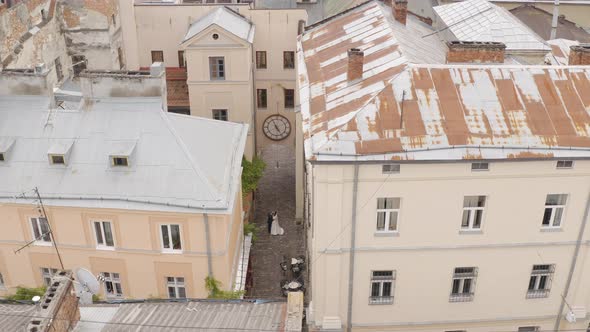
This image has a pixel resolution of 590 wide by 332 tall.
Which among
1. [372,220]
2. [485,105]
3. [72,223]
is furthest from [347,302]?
[72,223]

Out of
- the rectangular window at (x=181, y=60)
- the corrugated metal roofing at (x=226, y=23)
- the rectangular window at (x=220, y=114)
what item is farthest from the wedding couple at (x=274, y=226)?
the rectangular window at (x=181, y=60)

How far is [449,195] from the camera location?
2391cm

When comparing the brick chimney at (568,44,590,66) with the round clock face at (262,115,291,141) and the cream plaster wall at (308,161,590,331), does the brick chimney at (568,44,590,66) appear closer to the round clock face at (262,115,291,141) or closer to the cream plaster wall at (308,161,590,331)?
the cream plaster wall at (308,161,590,331)

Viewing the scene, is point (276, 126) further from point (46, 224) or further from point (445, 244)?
point (445, 244)

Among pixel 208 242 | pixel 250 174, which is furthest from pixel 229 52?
pixel 208 242

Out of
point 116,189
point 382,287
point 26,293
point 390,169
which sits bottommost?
point 26,293

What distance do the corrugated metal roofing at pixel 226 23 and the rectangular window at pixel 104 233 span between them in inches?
592

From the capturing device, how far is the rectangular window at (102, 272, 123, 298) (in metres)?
27.6

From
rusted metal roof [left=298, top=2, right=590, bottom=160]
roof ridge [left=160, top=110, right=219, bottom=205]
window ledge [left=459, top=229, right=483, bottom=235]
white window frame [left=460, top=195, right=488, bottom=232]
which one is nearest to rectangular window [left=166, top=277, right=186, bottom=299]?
roof ridge [left=160, top=110, right=219, bottom=205]

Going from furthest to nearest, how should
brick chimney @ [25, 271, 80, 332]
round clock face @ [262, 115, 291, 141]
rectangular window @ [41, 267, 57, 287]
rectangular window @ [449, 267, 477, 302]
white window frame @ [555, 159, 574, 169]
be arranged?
round clock face @ [262, 115, 291, 141], rectangular window @ [41, 267, 57, 287], rectangular window @ [449, 267, 477, 302], white window frame @ [555, 159, 574, 169], brick chimney @ [25, 271, 80, 332]

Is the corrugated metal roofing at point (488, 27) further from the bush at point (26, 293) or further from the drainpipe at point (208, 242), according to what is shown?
the bush at point (26, 293)

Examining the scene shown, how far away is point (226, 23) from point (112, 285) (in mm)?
18009

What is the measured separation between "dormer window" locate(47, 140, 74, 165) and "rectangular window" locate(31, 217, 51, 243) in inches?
99.9

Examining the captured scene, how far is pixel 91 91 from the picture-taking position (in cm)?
2778
